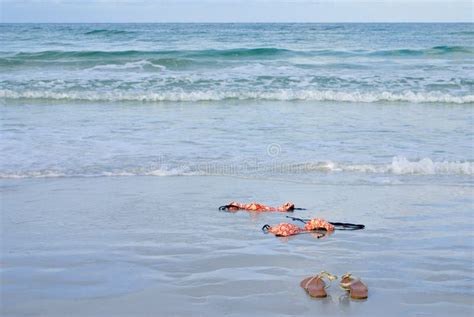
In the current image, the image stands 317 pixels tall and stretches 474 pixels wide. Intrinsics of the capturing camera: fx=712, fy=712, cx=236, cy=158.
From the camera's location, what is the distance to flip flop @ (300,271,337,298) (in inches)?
174

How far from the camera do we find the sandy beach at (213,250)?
14.3ft

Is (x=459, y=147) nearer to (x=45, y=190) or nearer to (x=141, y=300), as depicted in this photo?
(x=45, y=190)

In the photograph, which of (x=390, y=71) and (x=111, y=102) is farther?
(x=390, y=71)

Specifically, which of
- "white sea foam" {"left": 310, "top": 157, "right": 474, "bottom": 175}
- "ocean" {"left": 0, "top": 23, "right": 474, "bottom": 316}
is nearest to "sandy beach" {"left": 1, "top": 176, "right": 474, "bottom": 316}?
"ocean" {"left": 0, "top": 23, "right": 474, "bottom": 316}

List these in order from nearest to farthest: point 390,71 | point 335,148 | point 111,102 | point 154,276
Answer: point 154,276, point 335,148, point 111,102, point 390,71

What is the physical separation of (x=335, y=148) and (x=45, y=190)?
4.02 metres

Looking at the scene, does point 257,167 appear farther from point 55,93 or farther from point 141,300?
point 55,93

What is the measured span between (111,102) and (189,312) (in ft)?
38.3

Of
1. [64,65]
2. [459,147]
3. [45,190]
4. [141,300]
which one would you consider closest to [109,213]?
→ [45,190]

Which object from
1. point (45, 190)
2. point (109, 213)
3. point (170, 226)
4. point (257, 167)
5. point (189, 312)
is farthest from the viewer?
point (257, 167)

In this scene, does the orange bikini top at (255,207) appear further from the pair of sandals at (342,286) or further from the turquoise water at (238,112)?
the pair of sandals at (342,286)

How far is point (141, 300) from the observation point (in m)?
4.40

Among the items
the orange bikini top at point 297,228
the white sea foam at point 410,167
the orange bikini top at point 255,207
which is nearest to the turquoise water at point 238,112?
the white sea foam at point 410,167

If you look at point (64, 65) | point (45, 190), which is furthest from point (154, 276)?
point (64, 65)
